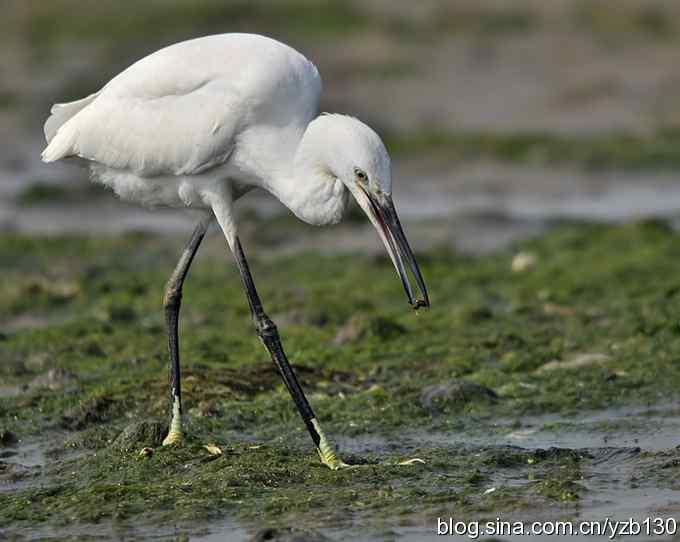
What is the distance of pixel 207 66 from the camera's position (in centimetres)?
718

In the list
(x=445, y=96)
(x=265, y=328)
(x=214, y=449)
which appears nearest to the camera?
(x=214, y=449)

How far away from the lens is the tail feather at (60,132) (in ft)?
24.7

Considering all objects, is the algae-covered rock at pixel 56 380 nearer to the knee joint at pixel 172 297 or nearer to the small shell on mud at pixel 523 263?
the knee joint at pixel 172 297

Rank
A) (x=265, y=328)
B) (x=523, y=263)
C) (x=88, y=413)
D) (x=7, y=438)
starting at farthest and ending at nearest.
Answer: (x=523, y=263), (x=88, y=413), (x=7, y=438), (x=265, y=328)

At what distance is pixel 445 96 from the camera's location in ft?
67.1

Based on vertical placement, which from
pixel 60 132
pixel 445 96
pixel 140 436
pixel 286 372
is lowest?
pixel 140 436

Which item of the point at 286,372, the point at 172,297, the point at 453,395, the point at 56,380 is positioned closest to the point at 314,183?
the point at 286,372

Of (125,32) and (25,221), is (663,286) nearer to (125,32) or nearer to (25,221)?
(25,221)

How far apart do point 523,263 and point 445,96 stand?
8881 millimetres

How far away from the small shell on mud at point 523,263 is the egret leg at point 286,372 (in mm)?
4824

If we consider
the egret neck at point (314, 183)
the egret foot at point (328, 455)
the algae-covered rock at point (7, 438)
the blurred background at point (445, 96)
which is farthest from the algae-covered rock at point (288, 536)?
the blurred background at point (445, 96)

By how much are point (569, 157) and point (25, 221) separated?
21.2 ft

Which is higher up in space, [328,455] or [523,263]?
[523,263]

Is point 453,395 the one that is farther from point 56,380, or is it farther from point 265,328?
point 56,380
